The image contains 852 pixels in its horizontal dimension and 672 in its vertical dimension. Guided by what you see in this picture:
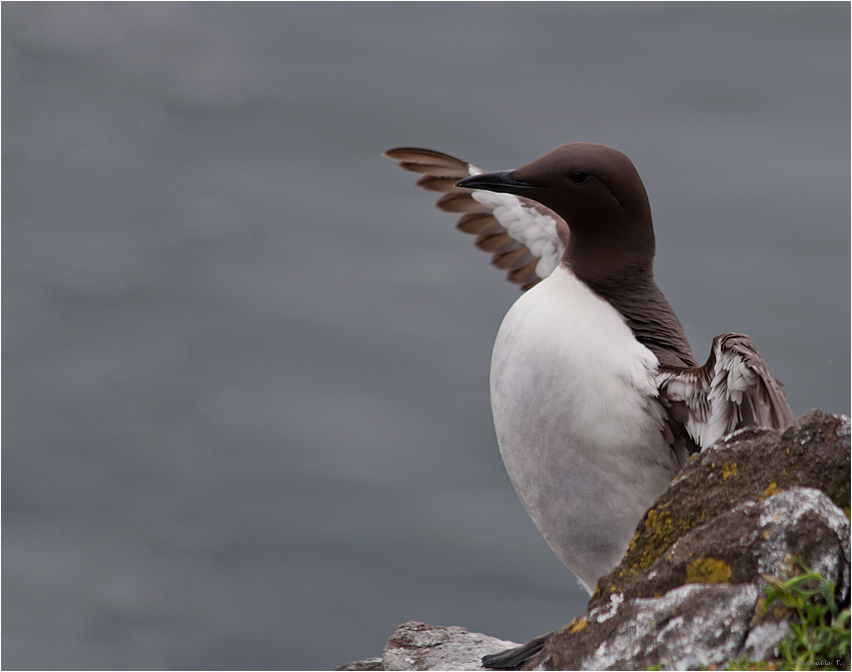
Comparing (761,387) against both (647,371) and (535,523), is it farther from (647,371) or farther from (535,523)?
(535,523)

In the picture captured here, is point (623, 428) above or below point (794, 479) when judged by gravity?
above

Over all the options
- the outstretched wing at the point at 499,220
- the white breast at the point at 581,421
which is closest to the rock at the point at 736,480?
the white breast at the point at 581,421

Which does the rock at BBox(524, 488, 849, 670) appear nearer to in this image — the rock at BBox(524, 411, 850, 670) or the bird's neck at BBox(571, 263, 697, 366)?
the rock at BBox(524, 411, 850, 670)

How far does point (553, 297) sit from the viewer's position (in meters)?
5.78

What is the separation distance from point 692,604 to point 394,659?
3313 millimetres

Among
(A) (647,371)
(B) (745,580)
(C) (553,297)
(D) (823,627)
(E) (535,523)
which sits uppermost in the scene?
A: (C) (553,297)

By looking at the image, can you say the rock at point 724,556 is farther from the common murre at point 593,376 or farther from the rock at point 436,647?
the rock at point 436,647

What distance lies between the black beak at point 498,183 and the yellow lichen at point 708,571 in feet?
9.99

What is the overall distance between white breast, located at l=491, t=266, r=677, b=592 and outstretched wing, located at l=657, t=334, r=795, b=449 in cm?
15

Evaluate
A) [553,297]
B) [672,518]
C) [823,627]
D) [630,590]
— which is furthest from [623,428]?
[823,627]

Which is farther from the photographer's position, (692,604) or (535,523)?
(535,523)

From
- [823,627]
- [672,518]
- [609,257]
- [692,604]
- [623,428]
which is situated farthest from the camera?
[609,257]

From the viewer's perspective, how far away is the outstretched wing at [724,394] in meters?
4.45

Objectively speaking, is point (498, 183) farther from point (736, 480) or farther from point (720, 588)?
point (720, 588)
